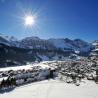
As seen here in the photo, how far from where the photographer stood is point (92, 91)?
205ft

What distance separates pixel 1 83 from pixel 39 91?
17906 millimetres

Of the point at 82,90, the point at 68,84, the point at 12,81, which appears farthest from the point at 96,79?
the point at 12,81

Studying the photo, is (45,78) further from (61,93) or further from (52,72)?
(61,93)

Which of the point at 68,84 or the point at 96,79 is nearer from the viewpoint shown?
the point at 68,84

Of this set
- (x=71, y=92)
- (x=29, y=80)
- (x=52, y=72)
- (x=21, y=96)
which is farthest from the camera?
(x=52, y=72)

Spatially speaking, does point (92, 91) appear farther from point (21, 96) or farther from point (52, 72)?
point (52, 72)

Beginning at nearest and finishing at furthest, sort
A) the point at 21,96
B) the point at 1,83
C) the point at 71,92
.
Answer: the point at 21,96
the point at 71,92
the point at 1,83

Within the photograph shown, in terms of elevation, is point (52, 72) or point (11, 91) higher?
point (52, 72)

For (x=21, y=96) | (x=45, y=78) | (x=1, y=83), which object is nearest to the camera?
(x=21, y=96)

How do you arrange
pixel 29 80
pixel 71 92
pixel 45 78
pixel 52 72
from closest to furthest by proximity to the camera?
pixel 71 92 → pixel 29 80 → pixel 45 78 → pixel 52 72

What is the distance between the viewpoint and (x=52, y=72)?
96.5 metres

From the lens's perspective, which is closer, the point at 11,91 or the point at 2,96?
the point at 2,96

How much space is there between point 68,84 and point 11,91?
80.4 ft

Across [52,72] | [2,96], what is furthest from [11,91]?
[52,72]
